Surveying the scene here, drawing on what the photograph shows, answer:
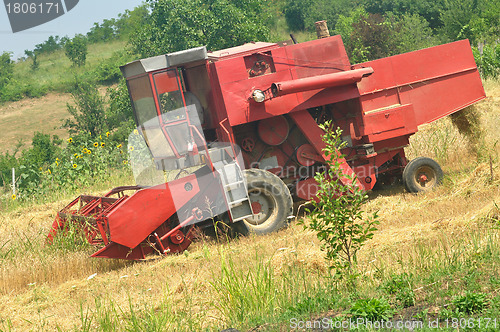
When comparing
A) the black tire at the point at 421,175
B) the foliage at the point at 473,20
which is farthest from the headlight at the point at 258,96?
the foliage at the point at 473,20

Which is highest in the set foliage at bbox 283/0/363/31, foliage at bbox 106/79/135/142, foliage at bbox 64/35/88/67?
foliage at bbox 64/35/88/67

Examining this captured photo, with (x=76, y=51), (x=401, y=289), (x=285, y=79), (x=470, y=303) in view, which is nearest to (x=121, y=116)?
(x=285, y=79)

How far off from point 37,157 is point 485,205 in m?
13.6

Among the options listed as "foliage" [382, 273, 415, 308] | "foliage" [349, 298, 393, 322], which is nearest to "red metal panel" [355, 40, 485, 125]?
"foliage" [382, 273, 415, 308]

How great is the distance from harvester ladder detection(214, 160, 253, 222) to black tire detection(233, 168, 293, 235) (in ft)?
0.67

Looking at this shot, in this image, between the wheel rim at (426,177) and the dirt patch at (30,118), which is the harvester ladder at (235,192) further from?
the dirt patch at (30,118)

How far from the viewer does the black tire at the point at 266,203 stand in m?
8.19

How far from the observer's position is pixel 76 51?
42562 millimetres

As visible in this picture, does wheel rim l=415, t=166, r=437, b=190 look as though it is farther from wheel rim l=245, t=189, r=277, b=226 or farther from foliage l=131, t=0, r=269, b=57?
foliage l=131, t=0, r=269, b=57

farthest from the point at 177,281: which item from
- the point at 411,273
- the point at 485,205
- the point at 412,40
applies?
the point at 412,40

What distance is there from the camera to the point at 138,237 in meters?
7.62

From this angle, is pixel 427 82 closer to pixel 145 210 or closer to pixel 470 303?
pixel 145 210

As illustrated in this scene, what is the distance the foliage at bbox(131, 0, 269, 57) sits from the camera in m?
19.9

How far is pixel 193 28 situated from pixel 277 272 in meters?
15.3
